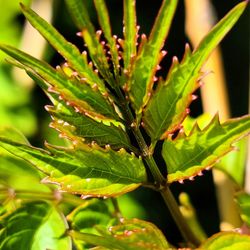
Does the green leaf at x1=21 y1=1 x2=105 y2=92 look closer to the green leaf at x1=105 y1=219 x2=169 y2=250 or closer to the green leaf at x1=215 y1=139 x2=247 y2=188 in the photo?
the green leaf at x1=105 y1=219 x2=169 y2=250

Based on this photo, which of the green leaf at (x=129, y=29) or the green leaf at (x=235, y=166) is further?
the green leaf at (x=235, y=166)

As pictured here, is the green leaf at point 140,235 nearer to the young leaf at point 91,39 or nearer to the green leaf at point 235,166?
the young leaf at point 91,39

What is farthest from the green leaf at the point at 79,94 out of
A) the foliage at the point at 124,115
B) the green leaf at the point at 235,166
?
the green leaf at the point at 235,166

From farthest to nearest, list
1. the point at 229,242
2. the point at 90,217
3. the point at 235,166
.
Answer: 1. the point at 235,166
2. the point at 90,217
3. the point at 229,242

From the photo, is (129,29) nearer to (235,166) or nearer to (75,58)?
(75,58)

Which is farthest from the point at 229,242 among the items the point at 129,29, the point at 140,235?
the point at 129,29

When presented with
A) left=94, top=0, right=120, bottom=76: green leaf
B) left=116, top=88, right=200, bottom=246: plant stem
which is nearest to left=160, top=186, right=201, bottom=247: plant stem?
left=116, top=88, right=200, bottom=246: plant stem
